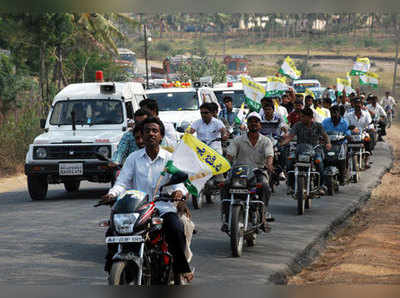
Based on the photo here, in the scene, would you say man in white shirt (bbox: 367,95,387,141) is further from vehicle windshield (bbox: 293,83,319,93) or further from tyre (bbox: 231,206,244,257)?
vehicle windshield (bbox: 293,83,319,93)

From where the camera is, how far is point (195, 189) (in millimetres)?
5348

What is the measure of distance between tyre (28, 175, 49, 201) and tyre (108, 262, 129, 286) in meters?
9.33

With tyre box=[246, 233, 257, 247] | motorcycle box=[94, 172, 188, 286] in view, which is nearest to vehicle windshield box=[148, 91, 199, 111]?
tyre box=[246, 233, 257, 247]

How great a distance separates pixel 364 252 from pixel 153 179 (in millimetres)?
3716

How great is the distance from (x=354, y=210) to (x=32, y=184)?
575 centimetres

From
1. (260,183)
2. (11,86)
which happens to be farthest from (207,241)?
(11,86)

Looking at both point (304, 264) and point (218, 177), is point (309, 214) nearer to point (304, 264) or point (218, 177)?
point (218, 177)

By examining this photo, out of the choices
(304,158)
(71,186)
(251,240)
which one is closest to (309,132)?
(304,158)

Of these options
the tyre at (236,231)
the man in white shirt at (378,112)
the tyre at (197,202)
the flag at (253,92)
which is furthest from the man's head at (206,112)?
the man in white shirt at (378,112)

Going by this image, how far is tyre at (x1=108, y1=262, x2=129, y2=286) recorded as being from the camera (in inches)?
177

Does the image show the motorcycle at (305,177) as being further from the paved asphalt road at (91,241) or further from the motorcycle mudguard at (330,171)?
the motorcycle mudguard at (330,171)

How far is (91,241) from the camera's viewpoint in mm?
9320

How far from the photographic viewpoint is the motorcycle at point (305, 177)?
11.6 metres

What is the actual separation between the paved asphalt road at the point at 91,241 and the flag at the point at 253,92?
4.02 meters
